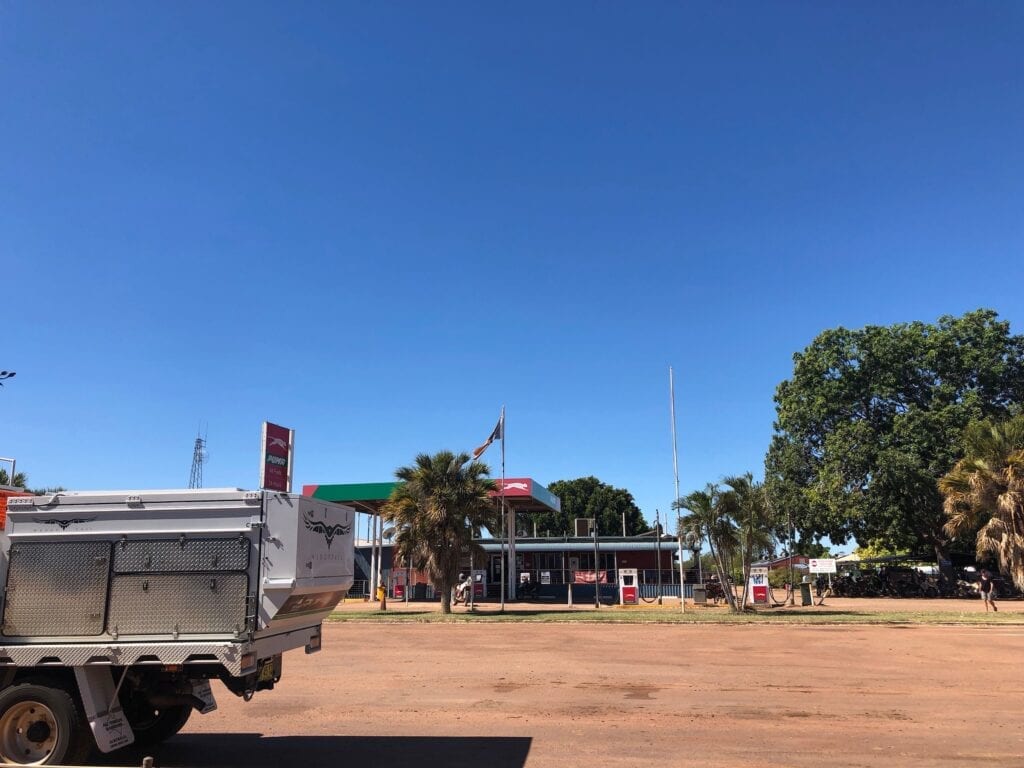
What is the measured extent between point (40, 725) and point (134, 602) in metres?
1.33

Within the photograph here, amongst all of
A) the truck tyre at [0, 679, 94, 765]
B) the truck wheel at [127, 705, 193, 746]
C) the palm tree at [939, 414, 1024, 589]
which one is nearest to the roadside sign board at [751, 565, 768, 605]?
the palm tree at [939, 414, 1024, 589]

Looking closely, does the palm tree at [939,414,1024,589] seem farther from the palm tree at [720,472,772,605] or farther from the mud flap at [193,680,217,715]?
the mud flap at [193,680,217,715]

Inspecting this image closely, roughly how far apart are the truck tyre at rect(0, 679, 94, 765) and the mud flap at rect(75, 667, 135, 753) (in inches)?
5.2

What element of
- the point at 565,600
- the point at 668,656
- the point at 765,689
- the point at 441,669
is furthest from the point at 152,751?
the point at 565,600

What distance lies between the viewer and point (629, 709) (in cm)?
985

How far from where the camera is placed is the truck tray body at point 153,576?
6.90 metres

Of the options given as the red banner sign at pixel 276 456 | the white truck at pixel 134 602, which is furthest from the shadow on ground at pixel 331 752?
the red banner sign at pixel 276 456

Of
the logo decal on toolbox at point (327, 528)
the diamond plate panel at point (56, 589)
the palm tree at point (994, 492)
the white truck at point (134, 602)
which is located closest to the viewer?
the white truck at point (134, 602)

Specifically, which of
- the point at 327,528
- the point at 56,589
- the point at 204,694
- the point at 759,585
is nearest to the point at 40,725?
the point at 56,589

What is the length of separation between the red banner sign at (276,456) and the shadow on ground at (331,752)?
17397mm

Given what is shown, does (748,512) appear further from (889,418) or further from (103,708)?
(103,708)

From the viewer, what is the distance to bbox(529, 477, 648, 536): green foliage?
94000 mm

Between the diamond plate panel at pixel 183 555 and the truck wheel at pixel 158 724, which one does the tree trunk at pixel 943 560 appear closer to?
the truck wheel at pixel 158 724

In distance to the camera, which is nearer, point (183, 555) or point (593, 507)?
point (183, 555)
